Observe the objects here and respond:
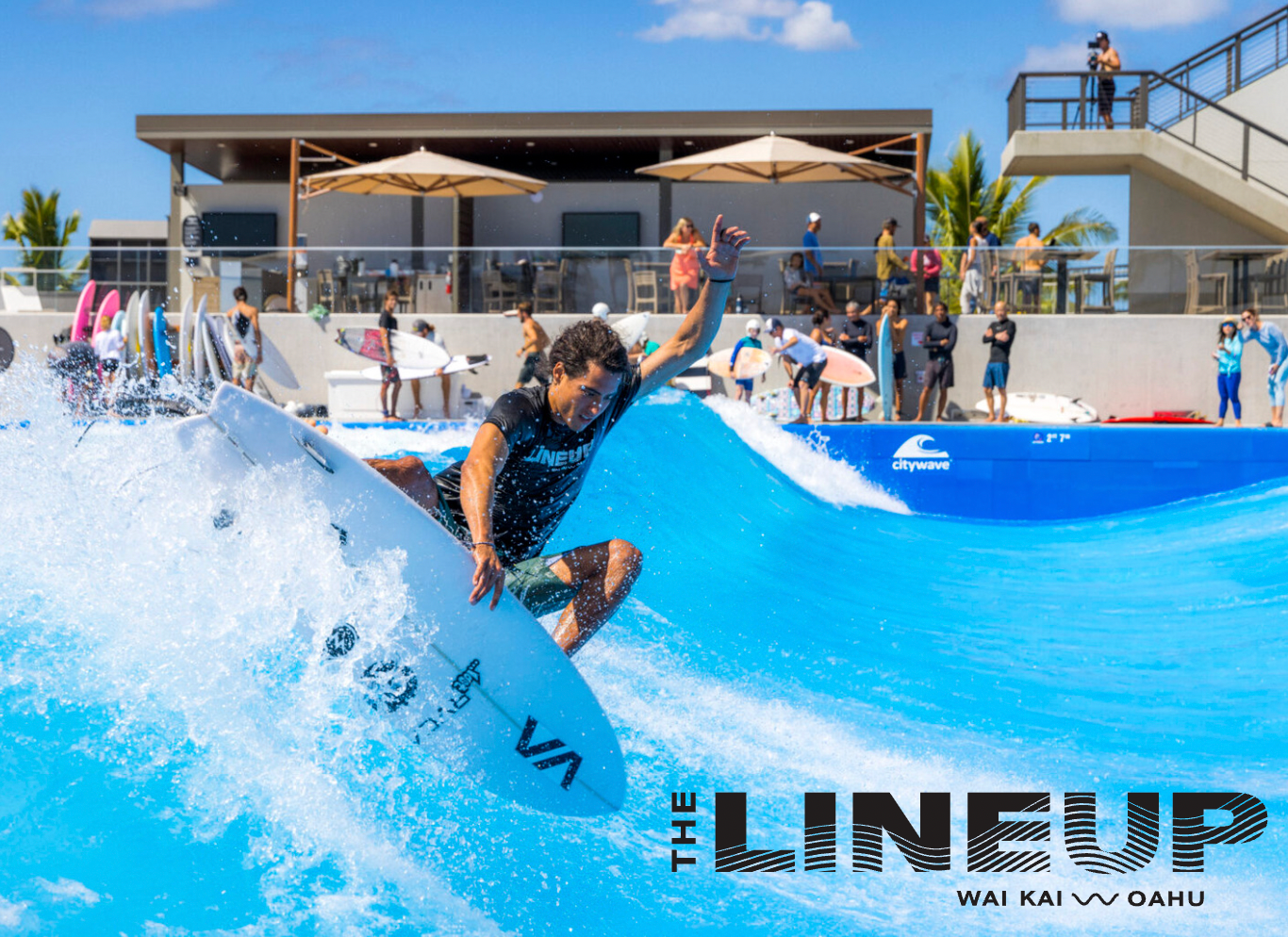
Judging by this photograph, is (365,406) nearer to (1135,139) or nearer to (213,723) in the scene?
(213,723)

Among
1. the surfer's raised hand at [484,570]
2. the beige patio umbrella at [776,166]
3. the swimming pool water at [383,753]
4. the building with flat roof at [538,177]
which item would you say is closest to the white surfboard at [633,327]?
the beige patio umbrella at [776,166]

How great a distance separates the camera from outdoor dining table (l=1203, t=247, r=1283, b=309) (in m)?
13.7

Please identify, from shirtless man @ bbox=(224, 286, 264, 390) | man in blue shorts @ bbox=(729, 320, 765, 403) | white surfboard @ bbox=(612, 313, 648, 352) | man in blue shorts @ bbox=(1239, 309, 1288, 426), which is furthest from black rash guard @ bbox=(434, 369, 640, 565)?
man in blue shorts @ bbox=(1239, 309, 1288, 426)

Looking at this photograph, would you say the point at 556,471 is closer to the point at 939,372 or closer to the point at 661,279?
the point at 939,372

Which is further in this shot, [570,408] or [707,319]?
[707,319]

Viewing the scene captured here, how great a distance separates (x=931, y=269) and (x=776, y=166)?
300cm

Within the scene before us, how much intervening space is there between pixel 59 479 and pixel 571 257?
35.6 feet

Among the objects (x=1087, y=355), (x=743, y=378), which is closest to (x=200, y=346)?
(x=743, y=378)

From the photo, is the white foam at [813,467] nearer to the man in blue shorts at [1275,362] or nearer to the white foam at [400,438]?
the white foam at [400,438]

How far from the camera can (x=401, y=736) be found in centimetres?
359

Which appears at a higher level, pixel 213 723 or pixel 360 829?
pixel 213 723

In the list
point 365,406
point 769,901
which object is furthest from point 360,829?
point 365,406

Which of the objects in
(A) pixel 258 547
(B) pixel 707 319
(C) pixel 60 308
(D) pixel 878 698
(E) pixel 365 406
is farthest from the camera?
(C) pixel 60 308

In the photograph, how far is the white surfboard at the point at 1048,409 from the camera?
13586mm
